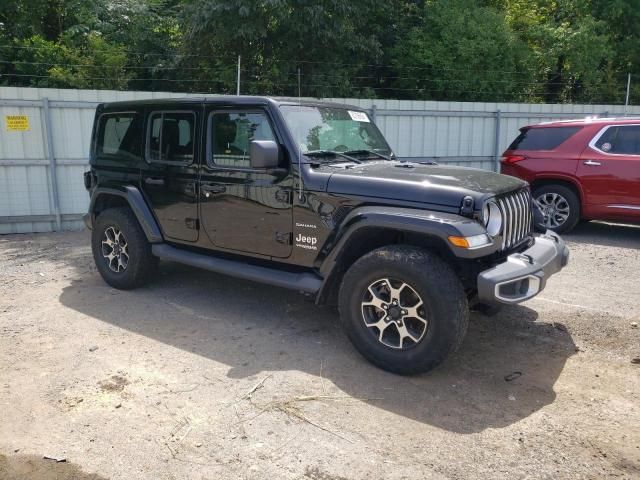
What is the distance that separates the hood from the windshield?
28 centimetres

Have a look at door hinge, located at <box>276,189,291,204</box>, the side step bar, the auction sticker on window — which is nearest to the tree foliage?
the auction sticker on window

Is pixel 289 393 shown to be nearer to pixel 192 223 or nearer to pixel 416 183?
pixel 416 183

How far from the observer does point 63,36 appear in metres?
12.7

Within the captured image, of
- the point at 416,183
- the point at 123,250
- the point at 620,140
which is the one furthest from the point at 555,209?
the point at 123,250

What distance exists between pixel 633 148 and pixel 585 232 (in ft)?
5.02

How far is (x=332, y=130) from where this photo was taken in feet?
16.6

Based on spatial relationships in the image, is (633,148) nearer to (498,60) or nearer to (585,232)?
(585,232)

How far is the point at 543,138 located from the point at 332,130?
5.17 m

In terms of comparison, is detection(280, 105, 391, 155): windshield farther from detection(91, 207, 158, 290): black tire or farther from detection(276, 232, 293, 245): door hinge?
detection(91, 207, 158, 290): black tire

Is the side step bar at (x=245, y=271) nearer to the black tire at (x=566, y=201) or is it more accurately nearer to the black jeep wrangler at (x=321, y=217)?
the black jeep wrangler at (x=321, y=217)

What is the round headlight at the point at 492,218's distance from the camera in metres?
3.97

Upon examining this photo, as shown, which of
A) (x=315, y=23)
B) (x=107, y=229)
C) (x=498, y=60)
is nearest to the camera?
(x=107, y=229)

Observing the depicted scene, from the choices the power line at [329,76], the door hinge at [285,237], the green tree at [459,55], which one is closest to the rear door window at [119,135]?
the door hinge at [285,237]

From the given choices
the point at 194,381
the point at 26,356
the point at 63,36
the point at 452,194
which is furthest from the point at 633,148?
the point at 63,36
